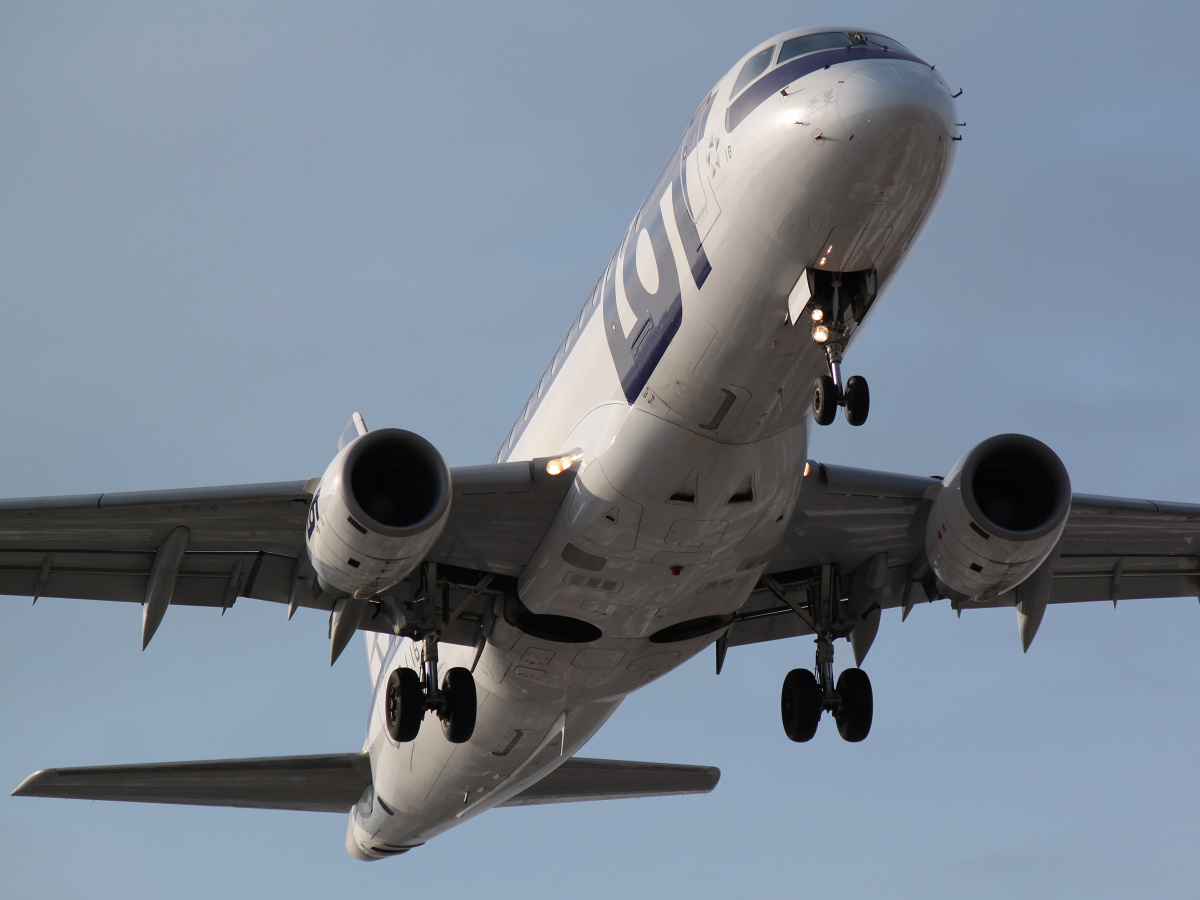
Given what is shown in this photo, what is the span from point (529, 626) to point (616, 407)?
3.62 m

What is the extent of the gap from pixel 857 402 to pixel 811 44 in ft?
10.8

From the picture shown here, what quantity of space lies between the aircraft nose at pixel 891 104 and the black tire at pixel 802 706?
8.45 m

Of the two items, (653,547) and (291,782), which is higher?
(653,547)

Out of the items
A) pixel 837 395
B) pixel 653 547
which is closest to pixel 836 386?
pixel 837 395

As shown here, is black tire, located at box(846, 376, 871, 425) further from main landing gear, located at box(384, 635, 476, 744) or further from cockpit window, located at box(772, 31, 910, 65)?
main landing gear, located at box(384, 635, 476, 744)

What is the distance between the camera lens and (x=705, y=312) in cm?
1325

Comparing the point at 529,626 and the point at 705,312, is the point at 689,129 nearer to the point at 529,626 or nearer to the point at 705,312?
the point at 705,312

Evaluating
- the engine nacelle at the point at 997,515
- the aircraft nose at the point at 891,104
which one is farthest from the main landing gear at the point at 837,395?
the engine nacelle at the point at 997,515

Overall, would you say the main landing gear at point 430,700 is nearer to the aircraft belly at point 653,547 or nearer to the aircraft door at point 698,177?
the aircraft belly at point 653,547

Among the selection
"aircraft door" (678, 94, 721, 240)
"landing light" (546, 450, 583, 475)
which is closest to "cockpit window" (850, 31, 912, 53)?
"aircraft door" (678, 94, 721, 240)

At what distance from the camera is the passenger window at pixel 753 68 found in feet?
42.8

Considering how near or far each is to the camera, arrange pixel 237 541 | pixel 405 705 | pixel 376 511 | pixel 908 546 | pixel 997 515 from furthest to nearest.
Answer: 1. pixel 908 546
2. pixel 405 705
3. pixel 237 541
4. pixel 997 515
5. pixel 376 511

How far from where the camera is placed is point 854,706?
18016mm

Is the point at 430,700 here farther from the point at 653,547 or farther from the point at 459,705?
the point at 653,547
